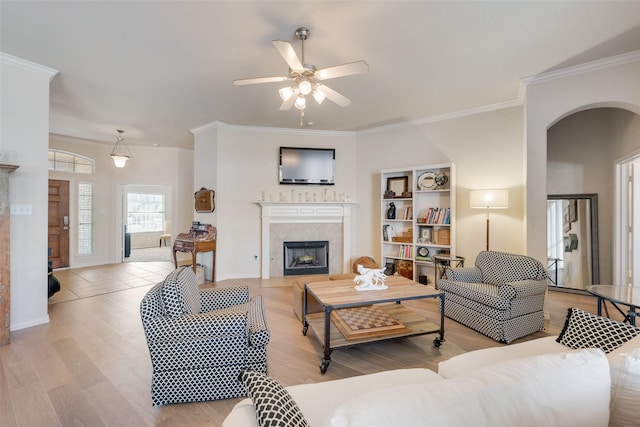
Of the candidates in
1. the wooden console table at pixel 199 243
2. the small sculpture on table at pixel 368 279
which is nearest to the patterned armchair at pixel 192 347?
the small sculpture on table at pixel 368 279

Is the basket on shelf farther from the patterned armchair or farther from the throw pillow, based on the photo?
the throw pillow

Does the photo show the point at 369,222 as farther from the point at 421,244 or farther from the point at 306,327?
the point at 306,327

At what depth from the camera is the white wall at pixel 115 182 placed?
6.03 m

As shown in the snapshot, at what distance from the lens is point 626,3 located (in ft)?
6.91

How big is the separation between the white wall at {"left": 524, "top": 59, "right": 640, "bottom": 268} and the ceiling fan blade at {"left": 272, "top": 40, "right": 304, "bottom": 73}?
286 cm

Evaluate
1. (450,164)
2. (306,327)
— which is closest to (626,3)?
(450,164)

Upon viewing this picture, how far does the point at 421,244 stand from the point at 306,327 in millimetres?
2564

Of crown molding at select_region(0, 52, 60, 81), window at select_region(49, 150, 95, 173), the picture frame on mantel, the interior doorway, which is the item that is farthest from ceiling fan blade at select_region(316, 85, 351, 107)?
window at select_region(49, 150, 95, 173)

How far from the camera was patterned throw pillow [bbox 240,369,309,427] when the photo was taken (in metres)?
0.79

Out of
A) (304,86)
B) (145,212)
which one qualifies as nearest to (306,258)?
(304,86)

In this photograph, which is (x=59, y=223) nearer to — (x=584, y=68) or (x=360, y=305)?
(x=360, y=305)

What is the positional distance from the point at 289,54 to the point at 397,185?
3.42 m

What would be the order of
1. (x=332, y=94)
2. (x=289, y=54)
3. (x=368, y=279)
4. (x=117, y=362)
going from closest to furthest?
(x=289, y=54) → (x=117, y=362) → (x=332, y=94) → (x=368, y=279)

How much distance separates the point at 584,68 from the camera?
299 centimetres
